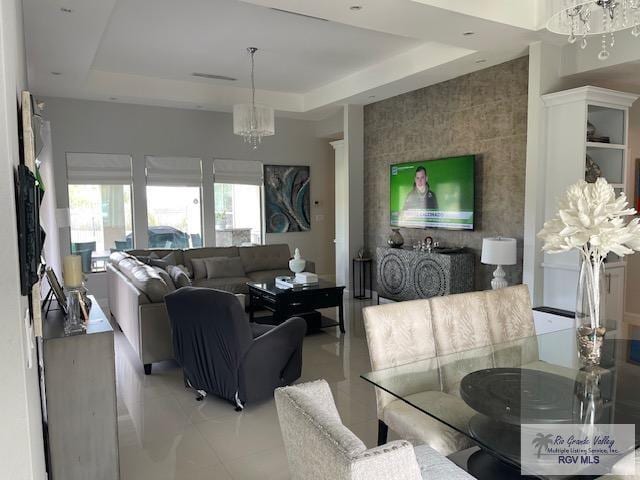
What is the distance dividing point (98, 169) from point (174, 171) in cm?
109

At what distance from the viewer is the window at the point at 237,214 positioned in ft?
26.2

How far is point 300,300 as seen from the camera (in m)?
5.17

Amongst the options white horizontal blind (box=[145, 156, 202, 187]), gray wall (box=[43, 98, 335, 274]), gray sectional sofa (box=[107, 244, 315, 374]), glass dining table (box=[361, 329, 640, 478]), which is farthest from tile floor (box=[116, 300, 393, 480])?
gray wall (box=[43, 98, 335, 274])

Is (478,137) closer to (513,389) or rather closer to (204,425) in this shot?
(513,389)

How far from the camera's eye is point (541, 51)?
442cm

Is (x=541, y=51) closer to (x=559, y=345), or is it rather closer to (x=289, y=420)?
(x=559, y=345)

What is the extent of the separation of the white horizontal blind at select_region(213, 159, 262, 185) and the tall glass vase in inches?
259

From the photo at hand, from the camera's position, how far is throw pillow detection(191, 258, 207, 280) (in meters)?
6.52

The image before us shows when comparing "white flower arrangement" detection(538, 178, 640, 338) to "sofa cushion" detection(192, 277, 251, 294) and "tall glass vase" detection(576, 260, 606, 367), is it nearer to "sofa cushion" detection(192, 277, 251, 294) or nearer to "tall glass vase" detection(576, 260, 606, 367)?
"tall glass vase" detection(576, 260, 606, 367)

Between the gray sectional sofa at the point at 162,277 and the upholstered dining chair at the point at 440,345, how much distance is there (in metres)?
2.34

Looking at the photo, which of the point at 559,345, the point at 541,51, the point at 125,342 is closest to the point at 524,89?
the point at 541,51

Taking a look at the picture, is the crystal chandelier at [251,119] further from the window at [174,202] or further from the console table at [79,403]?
the console table at [79,403]

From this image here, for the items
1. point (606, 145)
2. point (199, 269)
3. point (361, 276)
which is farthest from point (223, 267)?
point (606, 145)

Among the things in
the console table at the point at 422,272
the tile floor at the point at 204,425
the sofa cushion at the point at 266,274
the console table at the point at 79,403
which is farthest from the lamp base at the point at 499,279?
the console table at the point at 79,403
